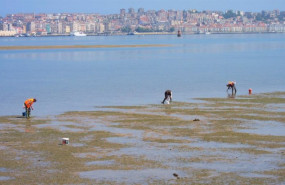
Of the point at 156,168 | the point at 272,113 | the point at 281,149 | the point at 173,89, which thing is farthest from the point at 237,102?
the point at 156,168

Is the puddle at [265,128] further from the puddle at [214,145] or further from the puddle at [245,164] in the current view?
the puddle at [245,164]

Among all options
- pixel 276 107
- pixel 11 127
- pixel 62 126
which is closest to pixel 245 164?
pixel 62 126

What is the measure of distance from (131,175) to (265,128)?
789cm

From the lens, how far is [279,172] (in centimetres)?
1600

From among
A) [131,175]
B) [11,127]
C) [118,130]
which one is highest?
[131,175]

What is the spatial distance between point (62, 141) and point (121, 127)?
365 centimetres

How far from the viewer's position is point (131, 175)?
52.6 feet

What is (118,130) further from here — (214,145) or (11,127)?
(214,145)

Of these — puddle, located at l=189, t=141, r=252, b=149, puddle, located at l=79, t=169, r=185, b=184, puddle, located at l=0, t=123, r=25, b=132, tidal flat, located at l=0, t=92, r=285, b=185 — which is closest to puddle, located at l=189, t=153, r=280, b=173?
tidal flat, located at l=0, t=92, r=285, b=185

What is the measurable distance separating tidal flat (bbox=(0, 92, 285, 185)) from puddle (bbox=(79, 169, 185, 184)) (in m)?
0.02

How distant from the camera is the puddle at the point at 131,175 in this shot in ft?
51.1

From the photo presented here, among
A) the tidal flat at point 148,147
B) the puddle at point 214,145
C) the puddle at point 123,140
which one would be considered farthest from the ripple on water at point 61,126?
the puddle at point 214,145

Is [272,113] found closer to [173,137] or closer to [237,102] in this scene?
[237,102]

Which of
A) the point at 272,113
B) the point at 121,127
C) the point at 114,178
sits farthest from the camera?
the point at 272,113
